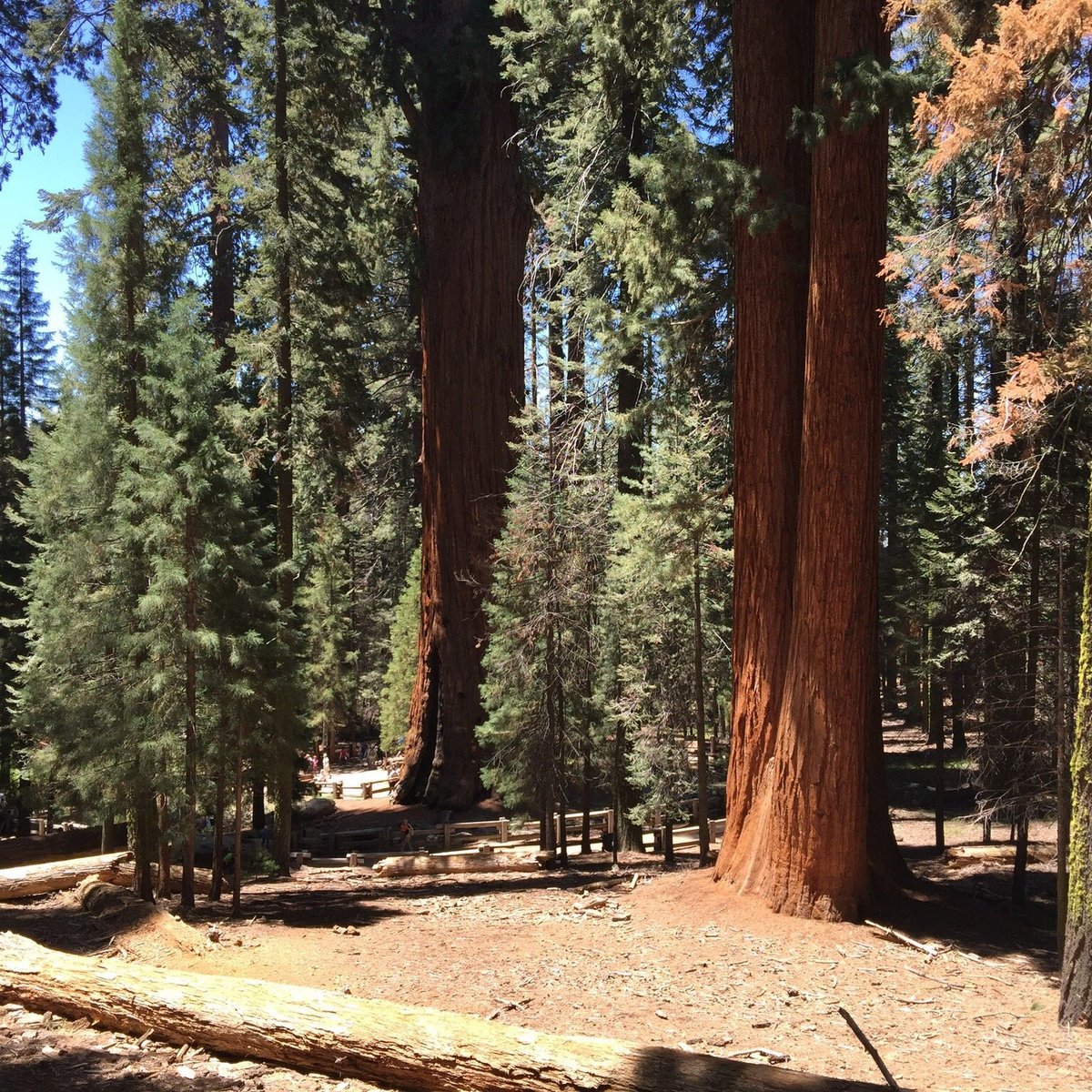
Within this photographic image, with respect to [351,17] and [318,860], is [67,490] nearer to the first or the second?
[318,860]

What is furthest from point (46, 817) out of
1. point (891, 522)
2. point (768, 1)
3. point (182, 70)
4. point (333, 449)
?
point (891, 522)

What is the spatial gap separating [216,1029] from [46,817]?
19.6 metres

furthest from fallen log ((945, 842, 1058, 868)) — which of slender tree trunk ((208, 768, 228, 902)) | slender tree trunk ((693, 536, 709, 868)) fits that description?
slender tree trunk ((208, 768, 228, 902))

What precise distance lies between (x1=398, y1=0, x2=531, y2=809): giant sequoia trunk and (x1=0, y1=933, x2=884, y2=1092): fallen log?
13.7 m

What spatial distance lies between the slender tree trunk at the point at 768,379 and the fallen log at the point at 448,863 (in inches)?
265

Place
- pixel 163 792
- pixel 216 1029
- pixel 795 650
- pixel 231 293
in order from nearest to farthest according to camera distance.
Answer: pixel 216 1029 → pixel 795 650 → pixel 163 792 → pixel 231 293

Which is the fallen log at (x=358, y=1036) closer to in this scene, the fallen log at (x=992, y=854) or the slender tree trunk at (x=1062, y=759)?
the slender tree trunk at (x=1062, y=759)

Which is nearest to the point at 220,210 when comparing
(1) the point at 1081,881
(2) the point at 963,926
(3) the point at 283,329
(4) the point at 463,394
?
(4) the point at 463,394

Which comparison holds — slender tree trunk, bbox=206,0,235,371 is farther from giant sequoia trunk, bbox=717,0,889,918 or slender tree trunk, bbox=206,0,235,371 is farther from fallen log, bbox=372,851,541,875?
fallen log, bbox=372,851,541,875

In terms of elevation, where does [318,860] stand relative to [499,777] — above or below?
below

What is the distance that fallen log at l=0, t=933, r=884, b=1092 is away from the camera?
4.47 metres

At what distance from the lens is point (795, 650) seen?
9461 mm

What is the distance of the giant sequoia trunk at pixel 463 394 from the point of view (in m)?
20.2

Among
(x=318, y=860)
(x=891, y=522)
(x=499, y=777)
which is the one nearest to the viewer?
(x=499, y=777)
